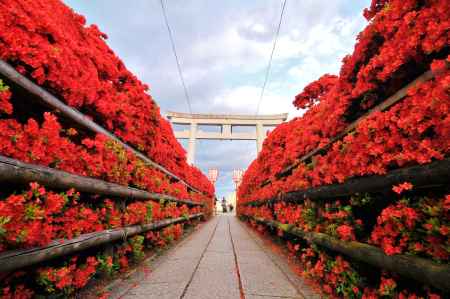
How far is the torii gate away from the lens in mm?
18250

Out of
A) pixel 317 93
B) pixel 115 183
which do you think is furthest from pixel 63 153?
pixel 317 93

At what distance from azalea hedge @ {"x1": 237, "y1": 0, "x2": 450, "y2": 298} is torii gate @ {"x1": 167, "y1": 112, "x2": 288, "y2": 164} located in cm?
1573

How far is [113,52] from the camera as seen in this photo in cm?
325

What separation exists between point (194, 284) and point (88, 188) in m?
1.37

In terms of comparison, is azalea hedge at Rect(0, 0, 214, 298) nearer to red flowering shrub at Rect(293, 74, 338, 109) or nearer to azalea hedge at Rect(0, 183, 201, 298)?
azalea hedge at Rect(0, 183, 201, 298)

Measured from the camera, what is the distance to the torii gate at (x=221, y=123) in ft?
59.9

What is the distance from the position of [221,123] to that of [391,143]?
55.6 ft

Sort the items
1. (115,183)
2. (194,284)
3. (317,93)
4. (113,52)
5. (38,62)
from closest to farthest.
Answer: (38,62), (194,284), (115,183), (113,52), (317,93)

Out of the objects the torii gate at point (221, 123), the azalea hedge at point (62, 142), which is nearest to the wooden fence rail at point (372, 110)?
the azalea hedge at point (62, 142)

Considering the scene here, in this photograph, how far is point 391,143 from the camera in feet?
4.97

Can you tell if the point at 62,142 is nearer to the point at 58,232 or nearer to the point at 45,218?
the point at 45,218

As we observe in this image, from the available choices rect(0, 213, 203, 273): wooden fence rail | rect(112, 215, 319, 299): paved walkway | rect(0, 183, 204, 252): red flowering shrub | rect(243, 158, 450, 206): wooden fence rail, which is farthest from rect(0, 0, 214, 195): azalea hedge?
rect(243, 158, 450, 206): wooden fence rail

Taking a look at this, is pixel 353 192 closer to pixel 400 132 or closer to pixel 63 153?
pixel 400 132

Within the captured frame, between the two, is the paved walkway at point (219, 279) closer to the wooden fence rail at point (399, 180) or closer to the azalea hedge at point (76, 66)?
the wooden fence rail at point (399, 180)
